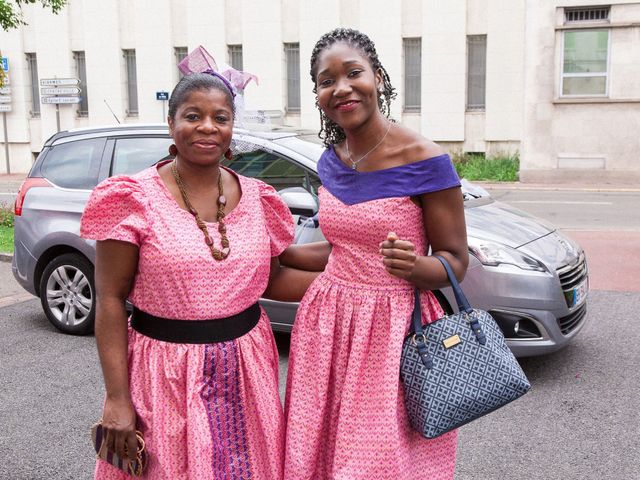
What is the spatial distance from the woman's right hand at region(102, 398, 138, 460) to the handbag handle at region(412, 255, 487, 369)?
88 centimetres

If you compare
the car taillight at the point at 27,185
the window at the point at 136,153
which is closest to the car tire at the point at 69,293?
the car taillight at the point at 27,185

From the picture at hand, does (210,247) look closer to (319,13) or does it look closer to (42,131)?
(319,13)

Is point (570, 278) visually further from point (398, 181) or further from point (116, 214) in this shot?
point (116, 214)

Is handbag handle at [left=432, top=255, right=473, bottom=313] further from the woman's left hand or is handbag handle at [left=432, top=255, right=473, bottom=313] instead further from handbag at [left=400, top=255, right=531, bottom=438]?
the woman's left hand

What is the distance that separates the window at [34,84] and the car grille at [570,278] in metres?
26.5

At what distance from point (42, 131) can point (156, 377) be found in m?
27.8

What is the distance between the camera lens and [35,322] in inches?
276

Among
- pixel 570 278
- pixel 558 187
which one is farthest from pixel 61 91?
pixel 570 278

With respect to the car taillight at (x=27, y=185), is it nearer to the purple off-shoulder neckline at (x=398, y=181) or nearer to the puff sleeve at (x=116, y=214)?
the puff sleeve at (x=116, y=214)

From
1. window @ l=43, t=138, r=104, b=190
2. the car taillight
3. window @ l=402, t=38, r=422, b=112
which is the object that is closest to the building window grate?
window @ l=402, t=38, r=422, b=112

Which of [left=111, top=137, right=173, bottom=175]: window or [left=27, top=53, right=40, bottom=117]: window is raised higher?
[left=27, top=53, right=40, bottom=117]: window

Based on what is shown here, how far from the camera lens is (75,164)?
21.4 ft

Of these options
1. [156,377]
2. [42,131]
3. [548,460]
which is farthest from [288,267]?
[42,131]

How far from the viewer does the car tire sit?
6387 mm
